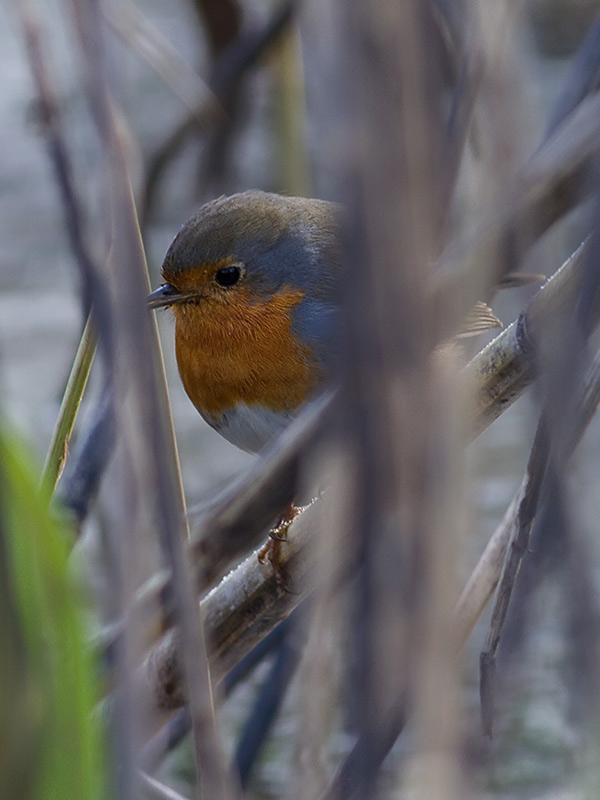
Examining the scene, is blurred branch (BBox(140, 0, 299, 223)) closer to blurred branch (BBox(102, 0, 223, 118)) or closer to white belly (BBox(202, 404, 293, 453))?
blurred branch (BBox(102, 0, 223, 118))

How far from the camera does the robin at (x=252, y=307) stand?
92.3 inches

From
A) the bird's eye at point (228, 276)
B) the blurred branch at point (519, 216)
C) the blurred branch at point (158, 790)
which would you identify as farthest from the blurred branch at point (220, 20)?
the blurred branch at point (519, 216)

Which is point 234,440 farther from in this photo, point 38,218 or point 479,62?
point 38,218

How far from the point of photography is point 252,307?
2.49 metres

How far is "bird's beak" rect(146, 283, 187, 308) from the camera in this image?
247 centimetres

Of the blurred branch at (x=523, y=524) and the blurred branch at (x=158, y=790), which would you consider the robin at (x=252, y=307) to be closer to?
the blurred branch at (x=158, y=790)

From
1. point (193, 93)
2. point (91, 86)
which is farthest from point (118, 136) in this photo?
point (193, 93)

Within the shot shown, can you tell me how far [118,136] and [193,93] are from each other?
7.59 ft

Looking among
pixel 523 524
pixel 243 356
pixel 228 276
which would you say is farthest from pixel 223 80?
pixel 523 524

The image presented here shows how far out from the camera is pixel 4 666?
104 cm

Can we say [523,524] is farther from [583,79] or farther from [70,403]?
[583,79]

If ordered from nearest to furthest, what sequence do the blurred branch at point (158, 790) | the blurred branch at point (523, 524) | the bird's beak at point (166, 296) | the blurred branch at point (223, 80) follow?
the blurred branch at point (523, 524) < the blurred branch at point (158, 790) < the bird's beak at point (166, 296) < the blurred branch at point (223, 80)

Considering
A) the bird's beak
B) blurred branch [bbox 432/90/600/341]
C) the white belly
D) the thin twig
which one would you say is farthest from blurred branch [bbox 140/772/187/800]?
blurred branch [bbox 432/90/600/341]

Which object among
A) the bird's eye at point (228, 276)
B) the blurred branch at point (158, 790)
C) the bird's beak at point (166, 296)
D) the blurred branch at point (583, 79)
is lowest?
the blurred branch at point (158, 790)
